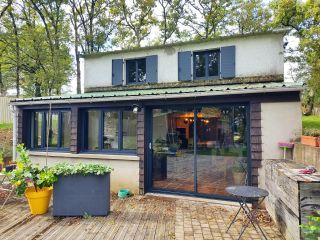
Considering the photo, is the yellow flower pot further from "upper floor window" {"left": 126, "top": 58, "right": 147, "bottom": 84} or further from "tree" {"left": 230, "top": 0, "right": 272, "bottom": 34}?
"tree" {"left": 230, "top": 0, "right": 272, "bottom": 34}

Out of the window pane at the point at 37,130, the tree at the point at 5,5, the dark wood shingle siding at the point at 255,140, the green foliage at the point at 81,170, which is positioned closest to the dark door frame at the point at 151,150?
the dark wood shingle siding at the point at 255,140

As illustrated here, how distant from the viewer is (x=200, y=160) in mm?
7266

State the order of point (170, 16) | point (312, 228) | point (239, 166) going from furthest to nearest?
1. point (170, 16)
2. point (239, 166)
3. point (312, 228)

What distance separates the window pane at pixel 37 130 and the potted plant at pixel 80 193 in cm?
469

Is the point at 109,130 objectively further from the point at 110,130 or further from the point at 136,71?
the point at 136,71

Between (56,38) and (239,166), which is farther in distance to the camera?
(56,38)

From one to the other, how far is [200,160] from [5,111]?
71.4 ft

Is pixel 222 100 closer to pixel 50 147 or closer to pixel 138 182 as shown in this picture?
pixel 138 182

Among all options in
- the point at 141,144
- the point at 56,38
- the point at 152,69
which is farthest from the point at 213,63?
the point at 56,38

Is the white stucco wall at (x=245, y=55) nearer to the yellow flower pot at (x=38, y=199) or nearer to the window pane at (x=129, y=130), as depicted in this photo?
the window pane at (x=129, y=130)

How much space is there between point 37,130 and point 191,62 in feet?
23.9

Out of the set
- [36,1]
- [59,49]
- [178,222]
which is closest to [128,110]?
[178,222]

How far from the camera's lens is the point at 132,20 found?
2267 centimetres

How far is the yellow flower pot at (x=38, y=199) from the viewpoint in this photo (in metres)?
5.84
